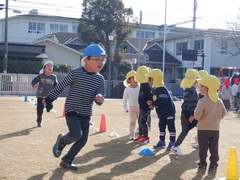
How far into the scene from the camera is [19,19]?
5931 centimetres

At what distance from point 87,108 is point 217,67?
42.0m

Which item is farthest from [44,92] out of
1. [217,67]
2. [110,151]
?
[217,67]

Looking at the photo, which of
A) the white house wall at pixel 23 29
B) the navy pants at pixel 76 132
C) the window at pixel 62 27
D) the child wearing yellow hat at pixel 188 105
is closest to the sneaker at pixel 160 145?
the child wearing yellow hat at pixel 188 105

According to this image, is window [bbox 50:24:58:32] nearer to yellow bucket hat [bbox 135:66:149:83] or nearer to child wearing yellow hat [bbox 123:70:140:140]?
child wearing yellow hat [bbox 123:70:140:140]

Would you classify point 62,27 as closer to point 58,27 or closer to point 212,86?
point 58,27

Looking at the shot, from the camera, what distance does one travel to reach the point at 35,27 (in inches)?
2350

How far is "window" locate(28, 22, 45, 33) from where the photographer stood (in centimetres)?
5932

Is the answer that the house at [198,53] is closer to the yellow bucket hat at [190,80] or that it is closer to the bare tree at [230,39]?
the bare tree at [230,39]

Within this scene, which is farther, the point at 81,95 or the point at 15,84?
the point at 15,84

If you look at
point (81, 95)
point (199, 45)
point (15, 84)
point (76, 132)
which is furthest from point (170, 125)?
point (199, 45)

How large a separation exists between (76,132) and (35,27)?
184 feet

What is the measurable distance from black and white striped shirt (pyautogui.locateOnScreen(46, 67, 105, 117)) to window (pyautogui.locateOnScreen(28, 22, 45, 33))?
181 ft

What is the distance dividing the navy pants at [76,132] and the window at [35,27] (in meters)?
55.5

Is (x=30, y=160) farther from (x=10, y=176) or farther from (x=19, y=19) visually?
(x=19, y=19)
